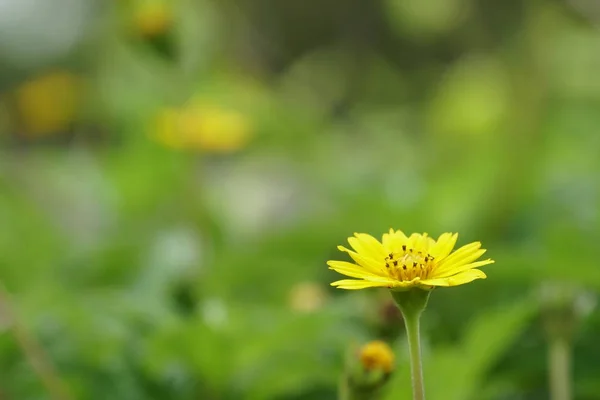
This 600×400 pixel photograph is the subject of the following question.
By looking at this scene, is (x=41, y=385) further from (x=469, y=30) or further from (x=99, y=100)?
(x=469, y=30)

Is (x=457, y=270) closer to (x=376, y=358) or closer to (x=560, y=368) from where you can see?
(x=376, y=358)

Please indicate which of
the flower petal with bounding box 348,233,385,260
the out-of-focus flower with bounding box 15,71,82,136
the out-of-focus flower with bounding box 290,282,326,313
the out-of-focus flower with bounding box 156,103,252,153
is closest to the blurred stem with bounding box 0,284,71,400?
the out-of-focus flower with bounding box 290,282,326,313

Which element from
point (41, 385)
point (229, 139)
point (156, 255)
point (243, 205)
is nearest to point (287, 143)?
point (243, 205)

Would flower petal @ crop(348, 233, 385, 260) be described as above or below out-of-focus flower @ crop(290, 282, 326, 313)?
below

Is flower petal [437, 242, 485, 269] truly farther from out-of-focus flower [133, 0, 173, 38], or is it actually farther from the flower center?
out-of-focus flower [133, 0, 173, 38]

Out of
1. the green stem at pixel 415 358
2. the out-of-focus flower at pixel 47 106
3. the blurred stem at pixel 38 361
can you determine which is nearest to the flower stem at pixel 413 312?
the green stem at pixel 415 358

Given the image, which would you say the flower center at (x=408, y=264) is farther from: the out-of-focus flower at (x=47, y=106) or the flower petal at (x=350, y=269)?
the out-of-focus flower at (x=47, y=106)
